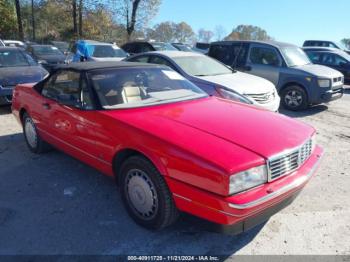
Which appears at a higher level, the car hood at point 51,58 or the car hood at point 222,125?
the car hood at point 51,58

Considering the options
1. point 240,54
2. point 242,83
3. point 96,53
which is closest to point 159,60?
point 242,83

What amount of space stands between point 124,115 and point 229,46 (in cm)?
708

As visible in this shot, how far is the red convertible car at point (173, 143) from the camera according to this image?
2.63 m

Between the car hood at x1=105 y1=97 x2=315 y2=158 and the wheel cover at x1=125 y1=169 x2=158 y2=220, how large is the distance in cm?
45

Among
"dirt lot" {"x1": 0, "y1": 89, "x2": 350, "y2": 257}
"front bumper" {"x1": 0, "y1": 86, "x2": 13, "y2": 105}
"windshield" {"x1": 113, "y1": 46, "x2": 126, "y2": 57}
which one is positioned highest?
"windshield" {"x1": 113, "y1": 46, "x2": 126, "y2": 57}

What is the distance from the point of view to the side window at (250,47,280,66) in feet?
29.9

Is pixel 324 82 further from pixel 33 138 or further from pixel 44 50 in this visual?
pixel 44 50

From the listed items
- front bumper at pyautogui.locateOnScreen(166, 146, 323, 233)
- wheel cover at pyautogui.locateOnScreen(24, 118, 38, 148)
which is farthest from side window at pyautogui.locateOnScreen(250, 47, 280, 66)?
front bumper at pyautogui.locateOnScreen(166, 146, 323, 233)

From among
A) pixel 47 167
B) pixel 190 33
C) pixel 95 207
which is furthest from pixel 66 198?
pixel 190 33

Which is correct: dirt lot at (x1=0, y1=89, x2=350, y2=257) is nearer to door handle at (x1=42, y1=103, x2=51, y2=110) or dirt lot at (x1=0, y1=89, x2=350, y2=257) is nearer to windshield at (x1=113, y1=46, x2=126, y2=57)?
door handle at (x1=42, y1=103, x2=51, y2=110)

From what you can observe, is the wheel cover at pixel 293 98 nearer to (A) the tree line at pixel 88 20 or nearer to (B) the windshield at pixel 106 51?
(B) the windshield at pixel 106 51

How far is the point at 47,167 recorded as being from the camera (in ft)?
15.5

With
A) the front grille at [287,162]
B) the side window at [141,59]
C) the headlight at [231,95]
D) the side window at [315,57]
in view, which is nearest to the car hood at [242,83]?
the headlight at [231,95]

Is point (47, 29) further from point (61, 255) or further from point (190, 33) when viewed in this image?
point (61, 255)
